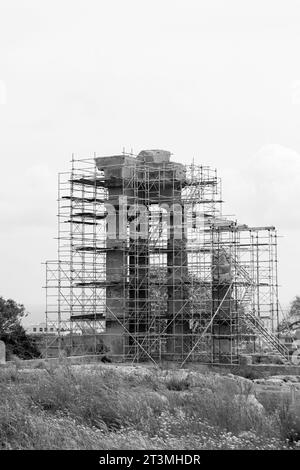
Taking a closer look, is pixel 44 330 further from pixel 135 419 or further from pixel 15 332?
pixel 135 419

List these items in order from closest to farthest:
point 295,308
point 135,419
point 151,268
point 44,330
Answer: point 135,419 < point 151,268 < point 295,308 < point 44,330

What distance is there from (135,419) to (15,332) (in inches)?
1515

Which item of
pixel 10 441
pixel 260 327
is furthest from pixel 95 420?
pixel 260 327

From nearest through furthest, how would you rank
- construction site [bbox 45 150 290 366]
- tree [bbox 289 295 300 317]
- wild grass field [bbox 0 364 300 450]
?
wild grass field [bbox 0 364 300 450], construction site [bbox 45 150 290 366], tree [bbox 289 295 300 317]

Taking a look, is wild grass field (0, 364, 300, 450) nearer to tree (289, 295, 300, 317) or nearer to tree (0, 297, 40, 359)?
tree (0, 297, 40, 359)

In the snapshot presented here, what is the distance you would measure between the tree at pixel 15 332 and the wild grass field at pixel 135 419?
32539 millimetres

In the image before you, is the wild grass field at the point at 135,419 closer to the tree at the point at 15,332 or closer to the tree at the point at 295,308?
the tree at the point at 15,332

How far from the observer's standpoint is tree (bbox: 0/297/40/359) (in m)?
50.3

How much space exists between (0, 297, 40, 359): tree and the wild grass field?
107ft

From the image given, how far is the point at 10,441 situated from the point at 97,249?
30166 millimetres

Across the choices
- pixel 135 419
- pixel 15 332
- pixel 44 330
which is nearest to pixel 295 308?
pixel 44 330

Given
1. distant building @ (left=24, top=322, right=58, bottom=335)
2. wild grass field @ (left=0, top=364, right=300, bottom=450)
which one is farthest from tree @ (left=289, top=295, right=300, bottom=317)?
wild grass field @ (left=0, top=364, right=300, bottom=450)

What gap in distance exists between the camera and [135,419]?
14617 mm

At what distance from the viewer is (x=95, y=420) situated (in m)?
14.8
